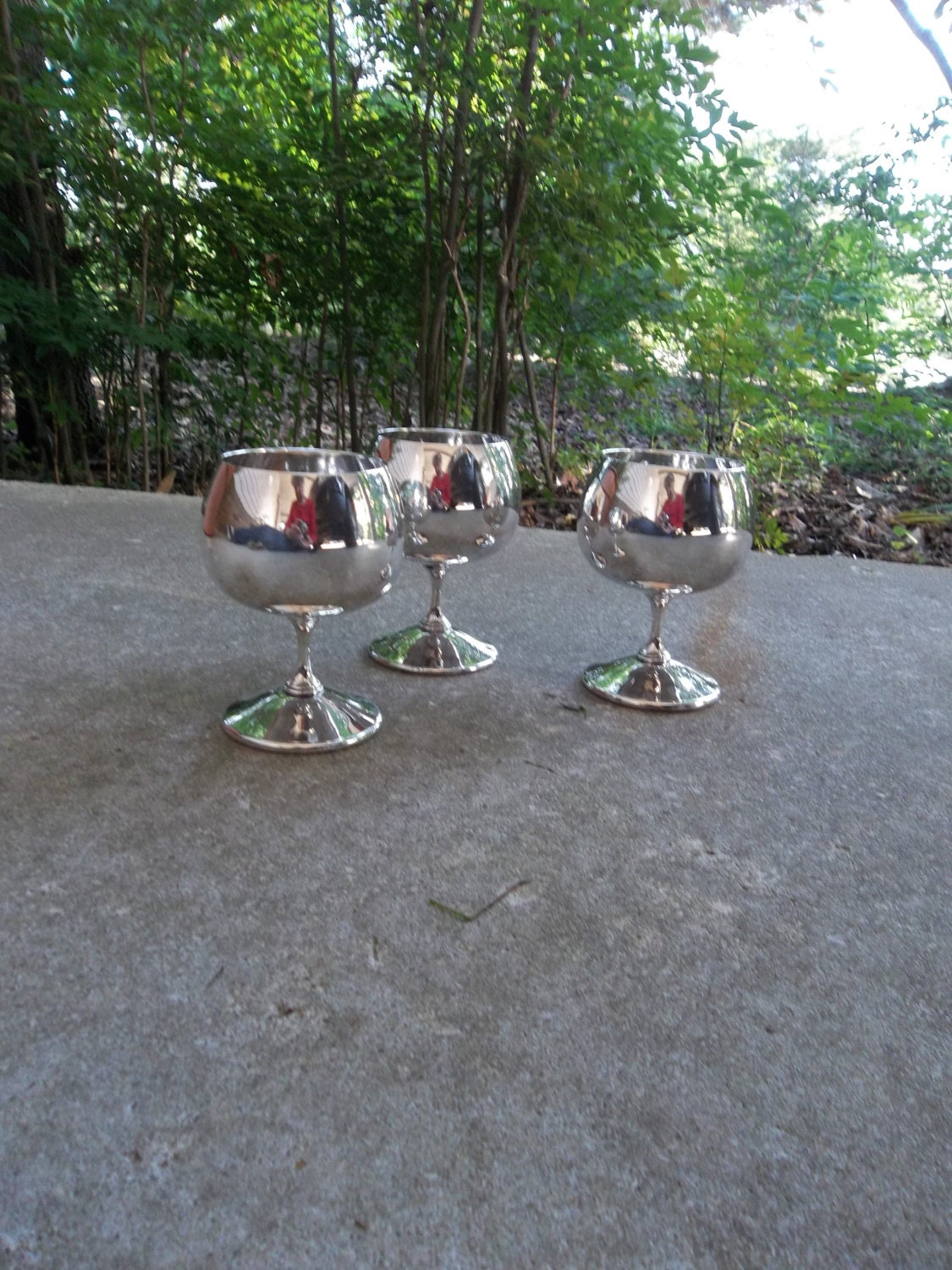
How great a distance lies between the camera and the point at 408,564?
128 centimetres

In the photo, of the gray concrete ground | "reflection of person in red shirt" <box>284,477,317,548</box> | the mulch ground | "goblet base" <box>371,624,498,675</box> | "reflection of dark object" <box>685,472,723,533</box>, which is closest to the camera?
the gray concrete ground

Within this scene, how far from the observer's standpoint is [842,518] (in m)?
2.33

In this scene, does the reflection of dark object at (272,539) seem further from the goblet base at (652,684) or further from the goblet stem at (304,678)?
the goblet base at (652,684)

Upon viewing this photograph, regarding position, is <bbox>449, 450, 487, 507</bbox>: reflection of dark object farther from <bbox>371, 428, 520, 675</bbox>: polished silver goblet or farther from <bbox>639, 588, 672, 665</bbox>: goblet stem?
<bbox>639, 588, 672, 665</bbox>: goblet stem

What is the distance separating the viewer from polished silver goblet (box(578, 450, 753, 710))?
0.76 meters

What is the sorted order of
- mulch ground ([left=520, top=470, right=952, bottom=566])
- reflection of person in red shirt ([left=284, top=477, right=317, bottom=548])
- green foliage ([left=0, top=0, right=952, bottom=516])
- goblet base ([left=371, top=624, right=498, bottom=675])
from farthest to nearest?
mulch ground ([left=520, top=470, right=952, bottom=566]), green foliage ([left=0, top=0, right=952, bottom=516]), goblet base ([left=371, top=624, right=498, bottom=675]), reflection of person in red shirt ([left=284, top=477, right=317, bottom=548])

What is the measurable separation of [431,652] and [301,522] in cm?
28

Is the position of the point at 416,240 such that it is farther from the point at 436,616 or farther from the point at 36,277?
the point at 436,616

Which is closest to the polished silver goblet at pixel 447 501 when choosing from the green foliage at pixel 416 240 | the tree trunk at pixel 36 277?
the green foliage at pixel 416 240

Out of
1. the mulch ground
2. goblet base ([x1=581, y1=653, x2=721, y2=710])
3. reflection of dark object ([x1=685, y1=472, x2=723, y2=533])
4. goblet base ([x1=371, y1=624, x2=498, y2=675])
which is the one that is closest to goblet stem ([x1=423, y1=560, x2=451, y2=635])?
goblet base ([x1=371, y1=624, x2=498, y2=675])

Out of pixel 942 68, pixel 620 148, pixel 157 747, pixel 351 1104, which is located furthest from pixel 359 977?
pixel 942 68

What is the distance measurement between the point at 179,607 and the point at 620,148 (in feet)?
4.45

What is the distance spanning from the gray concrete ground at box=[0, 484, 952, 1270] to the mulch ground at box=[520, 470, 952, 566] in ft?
4.30

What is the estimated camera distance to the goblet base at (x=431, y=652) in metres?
0.88
